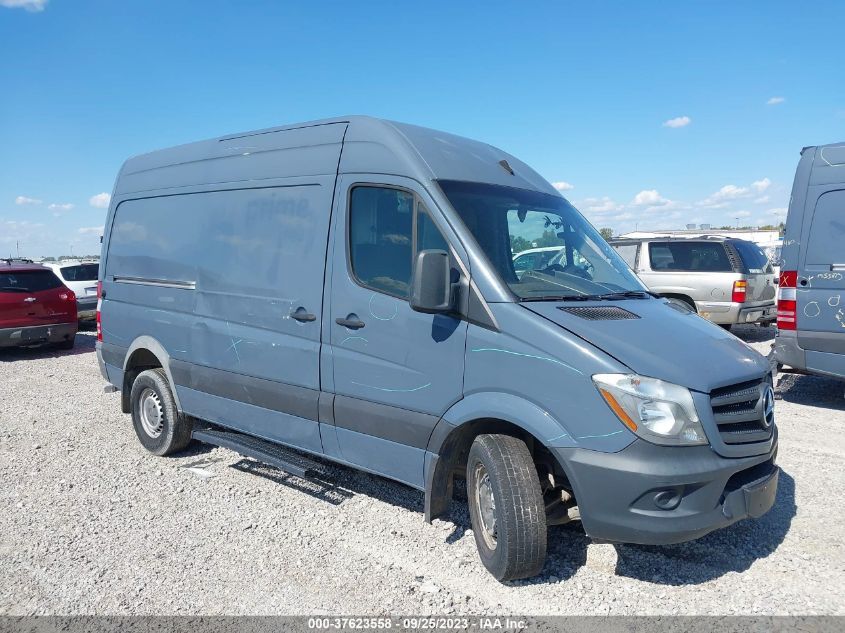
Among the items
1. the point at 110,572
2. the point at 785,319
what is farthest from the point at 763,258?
the point at 110,572

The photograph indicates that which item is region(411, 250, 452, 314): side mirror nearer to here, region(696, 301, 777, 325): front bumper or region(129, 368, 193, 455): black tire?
region(129, 368, 193, 455): black tire

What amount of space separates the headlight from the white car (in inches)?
568

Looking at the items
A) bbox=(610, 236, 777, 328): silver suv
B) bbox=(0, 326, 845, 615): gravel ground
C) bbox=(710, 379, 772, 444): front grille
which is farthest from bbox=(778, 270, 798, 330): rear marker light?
bbox=(610, 236, 777, 328): silver suv

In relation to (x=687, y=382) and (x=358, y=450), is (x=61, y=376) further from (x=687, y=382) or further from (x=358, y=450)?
(x=687, y=382)

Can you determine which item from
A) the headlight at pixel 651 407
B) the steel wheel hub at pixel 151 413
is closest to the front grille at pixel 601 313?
the headlight at pixel 651 407

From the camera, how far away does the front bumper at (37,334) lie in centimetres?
1143

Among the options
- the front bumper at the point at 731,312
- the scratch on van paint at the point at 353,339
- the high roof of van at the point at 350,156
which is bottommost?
the front bumper at the point at 731,312

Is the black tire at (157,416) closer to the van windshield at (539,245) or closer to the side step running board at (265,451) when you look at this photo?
the side step running board at (265,451)

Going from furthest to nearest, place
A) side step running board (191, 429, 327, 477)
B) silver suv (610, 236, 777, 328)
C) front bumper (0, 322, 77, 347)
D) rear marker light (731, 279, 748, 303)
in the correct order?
silver suv (610, 236, 777, 328), rear marker light (731, 279, 748, 303), front bumper (0, 322, 77, 347), side step running board (191, 429, 327, 477)

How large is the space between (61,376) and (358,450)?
7858mm

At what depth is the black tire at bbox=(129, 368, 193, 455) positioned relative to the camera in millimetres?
5816

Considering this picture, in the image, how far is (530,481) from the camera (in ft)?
11.4

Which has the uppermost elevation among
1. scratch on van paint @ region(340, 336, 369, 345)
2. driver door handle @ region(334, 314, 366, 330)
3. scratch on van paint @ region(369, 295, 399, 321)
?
scratch on van paint @ region(369, 295, 399, 321)

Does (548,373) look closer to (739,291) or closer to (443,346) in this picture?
(443,346)
